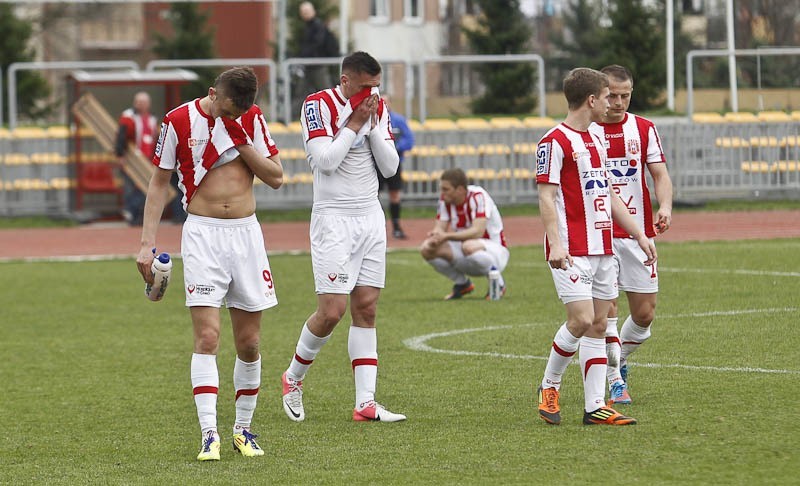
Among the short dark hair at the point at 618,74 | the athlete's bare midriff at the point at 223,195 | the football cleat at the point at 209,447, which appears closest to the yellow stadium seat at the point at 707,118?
the short dark hair at the point at 618,74

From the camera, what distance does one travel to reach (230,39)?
61562 millimetres

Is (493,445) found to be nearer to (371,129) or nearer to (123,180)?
(371,129)

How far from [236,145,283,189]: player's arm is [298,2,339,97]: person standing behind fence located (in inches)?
706

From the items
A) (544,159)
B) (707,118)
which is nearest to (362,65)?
(544,159)

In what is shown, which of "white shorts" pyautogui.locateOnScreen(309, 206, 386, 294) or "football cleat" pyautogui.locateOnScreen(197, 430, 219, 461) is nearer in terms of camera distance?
"football cleat" pyautogui.locateOnScreen(197, 430, 219, 461)

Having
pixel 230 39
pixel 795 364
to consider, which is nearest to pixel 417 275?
pixel 795 364

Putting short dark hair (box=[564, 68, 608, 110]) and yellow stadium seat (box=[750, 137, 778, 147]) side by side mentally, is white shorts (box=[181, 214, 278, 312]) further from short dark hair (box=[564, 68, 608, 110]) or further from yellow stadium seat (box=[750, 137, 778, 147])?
yellow stadium seat (box=[750, 137, 778, 147])

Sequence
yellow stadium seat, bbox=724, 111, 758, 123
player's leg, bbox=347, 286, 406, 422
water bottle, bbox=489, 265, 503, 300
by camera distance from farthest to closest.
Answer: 1. yellow stadium seat, bbox=724, 111, 758, 123
2. water bottle, bbox=489, 265, 503, 300
3. player's leg, bbox=347, 286, 406, 422

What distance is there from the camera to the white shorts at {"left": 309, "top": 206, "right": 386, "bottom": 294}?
311 inches

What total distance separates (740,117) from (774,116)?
566mm

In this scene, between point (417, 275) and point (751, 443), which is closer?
point (751, 443)

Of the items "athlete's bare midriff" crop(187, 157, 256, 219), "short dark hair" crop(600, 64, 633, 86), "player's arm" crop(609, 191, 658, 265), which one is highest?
"short dark hair" crop(600, 64, 633, 86)

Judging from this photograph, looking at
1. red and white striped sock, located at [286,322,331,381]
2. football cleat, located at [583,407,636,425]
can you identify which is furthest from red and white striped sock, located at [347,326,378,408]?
football cleat, located at [583,407,636,425]

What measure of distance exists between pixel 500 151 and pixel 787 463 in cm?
1801
